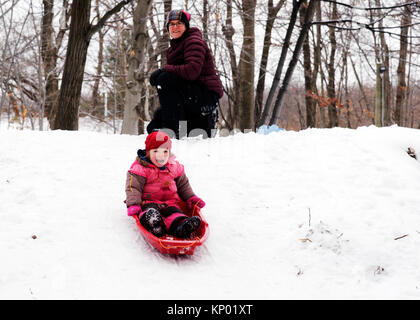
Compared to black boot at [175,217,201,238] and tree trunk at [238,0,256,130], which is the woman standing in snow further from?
tree trunk at [238,0,256,130]

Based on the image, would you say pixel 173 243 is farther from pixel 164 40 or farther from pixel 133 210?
pixel 164 40

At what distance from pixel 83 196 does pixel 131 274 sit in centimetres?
123

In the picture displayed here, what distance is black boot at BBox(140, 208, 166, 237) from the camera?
2.71 meters

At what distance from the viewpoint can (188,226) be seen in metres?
2.70

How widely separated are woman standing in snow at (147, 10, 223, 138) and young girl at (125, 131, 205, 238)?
1.75m

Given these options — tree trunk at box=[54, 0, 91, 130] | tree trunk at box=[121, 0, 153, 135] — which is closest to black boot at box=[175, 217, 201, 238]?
tree trunk at box=[54, 0, 91, 130]

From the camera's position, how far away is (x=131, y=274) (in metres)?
2.40

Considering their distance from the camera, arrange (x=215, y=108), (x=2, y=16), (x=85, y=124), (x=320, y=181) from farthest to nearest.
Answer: (x=85, y=124), (x=2, y=16), (x=215, y=108), (x=320, y=181)

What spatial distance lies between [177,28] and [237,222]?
8.91 ft

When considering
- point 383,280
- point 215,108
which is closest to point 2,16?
point 215,108

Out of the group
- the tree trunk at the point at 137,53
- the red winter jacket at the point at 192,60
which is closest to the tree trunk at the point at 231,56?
the tree trunk at the point at 137,53

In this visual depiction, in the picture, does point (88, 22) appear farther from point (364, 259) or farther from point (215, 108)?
point (364, 259)

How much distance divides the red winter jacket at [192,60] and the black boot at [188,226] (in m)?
2.48

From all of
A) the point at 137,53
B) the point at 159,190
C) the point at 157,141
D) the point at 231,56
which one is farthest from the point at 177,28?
the point at 231,56
